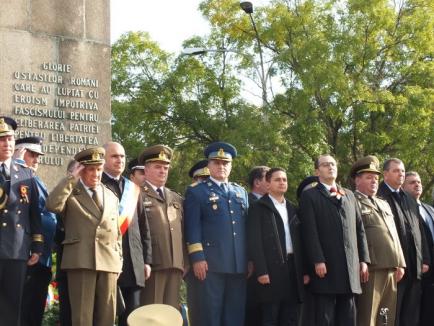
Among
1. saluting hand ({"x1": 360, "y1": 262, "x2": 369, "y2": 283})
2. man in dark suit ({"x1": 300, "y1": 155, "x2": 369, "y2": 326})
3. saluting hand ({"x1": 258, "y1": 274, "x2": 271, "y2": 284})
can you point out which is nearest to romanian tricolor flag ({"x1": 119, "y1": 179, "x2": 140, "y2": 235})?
saluting hand ({"x1": 258, "y1": 274, "x2": 271, "y2": 284})

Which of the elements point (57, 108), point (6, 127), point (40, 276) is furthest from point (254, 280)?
point (57, 108)

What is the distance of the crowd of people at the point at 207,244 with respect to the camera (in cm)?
720

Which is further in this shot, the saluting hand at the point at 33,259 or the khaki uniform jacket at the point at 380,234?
the khaki uniform jacket at the point at 380,234

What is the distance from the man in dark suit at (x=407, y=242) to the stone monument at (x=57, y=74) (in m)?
3.55

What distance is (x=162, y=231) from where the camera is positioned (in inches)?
314

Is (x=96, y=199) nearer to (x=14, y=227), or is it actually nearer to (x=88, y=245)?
(x=88, y=245)

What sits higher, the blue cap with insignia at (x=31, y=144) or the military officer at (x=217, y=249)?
the blue cap with insignia at (x=31, y=144)

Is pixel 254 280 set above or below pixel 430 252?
below

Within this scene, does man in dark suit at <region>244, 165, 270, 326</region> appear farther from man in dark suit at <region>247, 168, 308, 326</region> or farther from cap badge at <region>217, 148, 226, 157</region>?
cap badge at <region>217, 148, 226, 157</region>

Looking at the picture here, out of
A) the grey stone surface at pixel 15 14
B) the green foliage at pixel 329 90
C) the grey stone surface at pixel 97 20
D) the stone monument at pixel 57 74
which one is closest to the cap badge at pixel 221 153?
the stone monument at pixel 57 74

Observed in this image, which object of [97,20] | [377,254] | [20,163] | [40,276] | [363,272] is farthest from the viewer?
[97,20]

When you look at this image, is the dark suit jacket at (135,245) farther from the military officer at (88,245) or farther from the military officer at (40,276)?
A: the military officer at (40,276)

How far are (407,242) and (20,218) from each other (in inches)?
161

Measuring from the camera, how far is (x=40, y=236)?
7.29 meters
